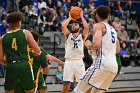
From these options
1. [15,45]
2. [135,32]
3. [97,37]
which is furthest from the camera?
[135,32]

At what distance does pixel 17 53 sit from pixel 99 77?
141cm

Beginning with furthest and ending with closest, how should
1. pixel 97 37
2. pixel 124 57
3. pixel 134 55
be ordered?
pixel 134 55, pixel 124 57, pixel 97 37

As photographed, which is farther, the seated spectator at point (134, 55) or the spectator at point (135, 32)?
the spectator at point (135, 32)

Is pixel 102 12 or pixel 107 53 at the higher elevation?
pixel 102 12

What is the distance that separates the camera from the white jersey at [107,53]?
5973mm

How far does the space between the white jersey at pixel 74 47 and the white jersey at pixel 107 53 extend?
249 centimetres

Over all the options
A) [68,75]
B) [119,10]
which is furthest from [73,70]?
[119,10]

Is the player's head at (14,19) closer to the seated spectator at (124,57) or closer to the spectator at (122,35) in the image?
the seated spectator at (124,57)

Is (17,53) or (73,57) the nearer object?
(17,53)

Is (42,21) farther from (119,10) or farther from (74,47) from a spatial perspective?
(74,47)

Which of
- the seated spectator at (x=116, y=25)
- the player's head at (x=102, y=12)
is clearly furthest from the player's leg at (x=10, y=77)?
the seated spectator at (x=116, y=25)

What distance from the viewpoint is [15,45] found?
5.46 meters

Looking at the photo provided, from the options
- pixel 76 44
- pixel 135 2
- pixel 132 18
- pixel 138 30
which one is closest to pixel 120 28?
pixel 138 30

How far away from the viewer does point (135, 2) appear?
2122 cm
